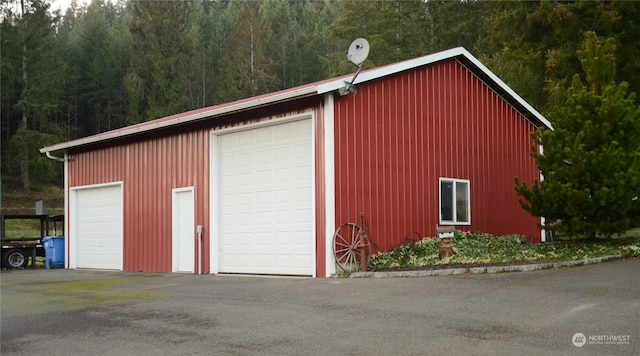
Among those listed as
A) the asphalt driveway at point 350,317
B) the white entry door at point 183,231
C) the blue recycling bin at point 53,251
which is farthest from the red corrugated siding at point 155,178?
the asphalt driveway at point 350,317

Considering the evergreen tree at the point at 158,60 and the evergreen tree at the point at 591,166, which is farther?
the evergreen tree at the point at 158,60

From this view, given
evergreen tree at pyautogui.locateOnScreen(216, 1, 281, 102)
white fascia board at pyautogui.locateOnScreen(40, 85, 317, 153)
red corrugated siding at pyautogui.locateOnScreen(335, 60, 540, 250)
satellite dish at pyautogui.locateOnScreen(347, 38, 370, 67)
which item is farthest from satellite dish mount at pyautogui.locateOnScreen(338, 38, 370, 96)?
evergreen tree at pyautogui.locateOnScreen(216, 1, 281, 102)

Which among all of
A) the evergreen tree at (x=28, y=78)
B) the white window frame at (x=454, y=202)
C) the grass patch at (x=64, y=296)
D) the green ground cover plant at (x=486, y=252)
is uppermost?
the evergreen tree at (x=28, y=78)

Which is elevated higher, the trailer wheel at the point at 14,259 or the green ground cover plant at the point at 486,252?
the green ground cover plant at the point at 486,252

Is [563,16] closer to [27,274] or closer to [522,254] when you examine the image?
[522,254]

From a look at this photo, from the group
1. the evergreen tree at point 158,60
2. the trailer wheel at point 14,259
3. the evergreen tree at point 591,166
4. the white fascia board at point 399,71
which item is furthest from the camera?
the evergreen tree at point 158,60

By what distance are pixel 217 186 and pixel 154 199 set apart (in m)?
2.68

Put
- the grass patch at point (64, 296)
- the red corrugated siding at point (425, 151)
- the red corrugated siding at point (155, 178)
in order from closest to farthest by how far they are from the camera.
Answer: the grass patch at point (64, 296) → the red corrugated siding at point (425, 151) → the red corrugated siding at point (155, 178)

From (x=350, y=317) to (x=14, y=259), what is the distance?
15.4 meters

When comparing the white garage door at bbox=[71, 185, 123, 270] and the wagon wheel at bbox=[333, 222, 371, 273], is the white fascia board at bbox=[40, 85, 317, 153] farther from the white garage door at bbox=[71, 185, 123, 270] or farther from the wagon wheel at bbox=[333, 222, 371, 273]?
the wagon wheel at bbox=[333, 222, 371, 273]

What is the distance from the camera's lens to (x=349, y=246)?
44.0 feet

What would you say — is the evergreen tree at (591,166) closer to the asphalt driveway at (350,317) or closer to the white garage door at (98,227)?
the asphalt driveway at (350,317)

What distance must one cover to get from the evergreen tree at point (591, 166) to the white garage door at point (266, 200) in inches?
196

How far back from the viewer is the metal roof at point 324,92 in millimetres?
13375
